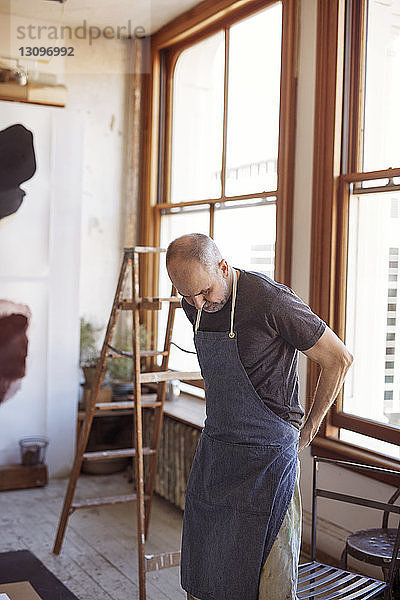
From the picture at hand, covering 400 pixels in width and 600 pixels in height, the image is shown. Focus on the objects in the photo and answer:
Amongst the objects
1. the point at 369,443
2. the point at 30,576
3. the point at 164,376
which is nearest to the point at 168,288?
the point at 164,376

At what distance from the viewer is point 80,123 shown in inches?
211

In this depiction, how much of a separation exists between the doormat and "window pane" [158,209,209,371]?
1883 millimetres

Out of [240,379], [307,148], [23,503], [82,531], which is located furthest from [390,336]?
[23,503]

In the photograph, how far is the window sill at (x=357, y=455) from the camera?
3449 millimetres

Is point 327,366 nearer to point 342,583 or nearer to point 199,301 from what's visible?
point 199,301

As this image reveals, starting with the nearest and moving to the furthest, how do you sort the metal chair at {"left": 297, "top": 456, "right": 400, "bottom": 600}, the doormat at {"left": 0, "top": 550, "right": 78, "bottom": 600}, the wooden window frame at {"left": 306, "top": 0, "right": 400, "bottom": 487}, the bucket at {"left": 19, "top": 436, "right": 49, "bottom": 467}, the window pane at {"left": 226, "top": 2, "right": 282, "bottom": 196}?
1. the metal chair at {"left": 297, "top": 456, "right": 400, "bottom": 600}
2. the doormat at {"left": 0, "top": 550, "right": 78, "bottom": 600}
3. the wooden window frame at {"left": 306, "top": 0, "right": 400, "bottom": 487}
4. the window pane at {"left": 226, "top": 2, "right": 282, "bottom": 196}
5. the bucket at {"left": 19, "top": 436, "right": 49, "bottom": 467}

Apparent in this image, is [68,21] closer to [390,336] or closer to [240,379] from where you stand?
[390,336]

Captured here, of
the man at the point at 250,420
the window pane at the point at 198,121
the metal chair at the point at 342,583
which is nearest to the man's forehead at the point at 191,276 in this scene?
the man at the point at 250,420

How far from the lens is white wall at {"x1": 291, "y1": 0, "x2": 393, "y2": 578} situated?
3.82m

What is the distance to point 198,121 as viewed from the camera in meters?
5.44

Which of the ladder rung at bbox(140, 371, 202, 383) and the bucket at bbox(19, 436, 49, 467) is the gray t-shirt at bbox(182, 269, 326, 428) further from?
the bucket at bbox(19, 436, 49, 467)

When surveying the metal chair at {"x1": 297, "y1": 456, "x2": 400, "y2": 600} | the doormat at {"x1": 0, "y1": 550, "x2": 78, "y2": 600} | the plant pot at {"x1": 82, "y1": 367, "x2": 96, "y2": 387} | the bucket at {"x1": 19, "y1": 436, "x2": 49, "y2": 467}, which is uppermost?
the plant pot at {"x1": 82, "y1": 367, "x2": 96, "y2": 387}

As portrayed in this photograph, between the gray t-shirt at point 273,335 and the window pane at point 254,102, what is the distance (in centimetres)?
220

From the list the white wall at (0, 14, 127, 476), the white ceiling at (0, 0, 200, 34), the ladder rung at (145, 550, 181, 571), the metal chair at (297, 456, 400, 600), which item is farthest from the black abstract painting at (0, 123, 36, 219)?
the metal chair at (297, 456, 400, 600)
